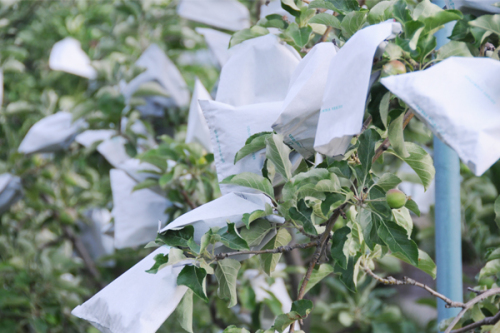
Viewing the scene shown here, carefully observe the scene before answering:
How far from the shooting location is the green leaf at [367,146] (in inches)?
22.8

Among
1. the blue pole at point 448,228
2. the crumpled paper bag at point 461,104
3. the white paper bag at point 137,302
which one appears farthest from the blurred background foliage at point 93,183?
the crumpled paper bag at point 461,104

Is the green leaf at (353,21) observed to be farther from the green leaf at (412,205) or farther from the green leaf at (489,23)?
the green leaf at (412,205)

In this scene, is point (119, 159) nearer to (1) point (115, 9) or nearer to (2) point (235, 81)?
(1) point (115, 9)

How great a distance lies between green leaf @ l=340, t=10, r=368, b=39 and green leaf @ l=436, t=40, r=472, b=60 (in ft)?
0.35

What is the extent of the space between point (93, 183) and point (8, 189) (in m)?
0.40

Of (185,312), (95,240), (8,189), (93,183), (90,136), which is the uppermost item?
(185,312)

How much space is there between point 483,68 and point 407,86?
0.10m

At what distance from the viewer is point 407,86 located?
1.57 feet

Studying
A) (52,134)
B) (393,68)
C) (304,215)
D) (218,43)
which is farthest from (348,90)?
(52,134)

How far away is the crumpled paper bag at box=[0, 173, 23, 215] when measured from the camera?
1.63 metres

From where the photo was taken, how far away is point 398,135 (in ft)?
1.84

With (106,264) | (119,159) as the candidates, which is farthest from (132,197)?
(106,264)

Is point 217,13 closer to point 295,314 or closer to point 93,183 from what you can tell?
point 93,183

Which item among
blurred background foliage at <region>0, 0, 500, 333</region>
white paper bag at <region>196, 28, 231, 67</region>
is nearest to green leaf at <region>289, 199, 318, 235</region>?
blurred background foliage at <region>0, 0, 500, 333</region>
